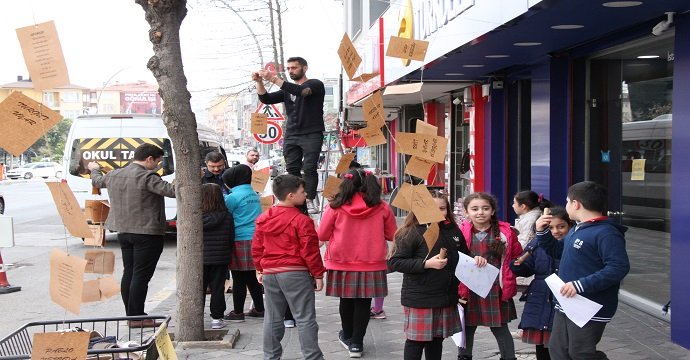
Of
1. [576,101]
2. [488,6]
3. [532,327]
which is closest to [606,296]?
[532,327]

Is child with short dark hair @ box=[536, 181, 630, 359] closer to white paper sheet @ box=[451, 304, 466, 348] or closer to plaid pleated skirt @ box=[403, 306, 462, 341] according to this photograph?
plaid pleated skirt @ box=[403, 306, 462, 341]

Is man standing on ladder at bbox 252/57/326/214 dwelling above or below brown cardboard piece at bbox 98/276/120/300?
above

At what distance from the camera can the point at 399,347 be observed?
6.55 m

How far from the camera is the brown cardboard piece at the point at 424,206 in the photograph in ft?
15.1

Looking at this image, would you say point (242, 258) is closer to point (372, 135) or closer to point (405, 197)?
point (372, 135)

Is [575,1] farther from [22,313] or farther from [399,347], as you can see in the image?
[22,313]

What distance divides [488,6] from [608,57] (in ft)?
7.54

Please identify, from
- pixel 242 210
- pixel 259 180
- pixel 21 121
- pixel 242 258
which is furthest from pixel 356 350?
pixel 21 121

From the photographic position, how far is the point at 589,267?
4.41m

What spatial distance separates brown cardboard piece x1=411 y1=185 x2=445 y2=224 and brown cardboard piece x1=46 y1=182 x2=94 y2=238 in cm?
190

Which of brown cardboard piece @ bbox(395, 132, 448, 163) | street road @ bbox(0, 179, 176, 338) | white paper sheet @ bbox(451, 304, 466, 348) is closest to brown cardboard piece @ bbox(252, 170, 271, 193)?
street road @ bbox(0, 179, 176, 338)

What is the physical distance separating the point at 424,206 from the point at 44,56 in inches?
90.3

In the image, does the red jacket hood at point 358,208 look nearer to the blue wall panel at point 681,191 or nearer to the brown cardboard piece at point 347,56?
the brown cardboard piece at point 347,56

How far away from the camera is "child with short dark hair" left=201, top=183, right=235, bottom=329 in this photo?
7.09m
